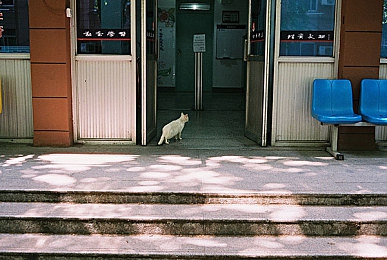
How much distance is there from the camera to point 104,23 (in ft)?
22.1

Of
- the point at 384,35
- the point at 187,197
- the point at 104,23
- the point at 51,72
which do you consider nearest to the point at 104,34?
the point at 104,23

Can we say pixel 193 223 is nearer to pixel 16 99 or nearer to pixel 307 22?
pixel 307 22

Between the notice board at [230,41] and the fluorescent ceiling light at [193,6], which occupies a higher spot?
the fluorescent ceiling light at [193,6]

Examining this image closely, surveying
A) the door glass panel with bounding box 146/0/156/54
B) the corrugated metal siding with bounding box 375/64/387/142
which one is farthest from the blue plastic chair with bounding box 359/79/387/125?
the door glass panel with bounding box 146/0/156/54

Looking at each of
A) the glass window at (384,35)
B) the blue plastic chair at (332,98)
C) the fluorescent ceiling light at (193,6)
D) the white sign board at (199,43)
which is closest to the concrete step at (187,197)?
the blue plastic chair at (332,98)

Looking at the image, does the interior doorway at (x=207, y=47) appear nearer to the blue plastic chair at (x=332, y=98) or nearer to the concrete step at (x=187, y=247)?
the blue plastic chair at (x=332, y=98)

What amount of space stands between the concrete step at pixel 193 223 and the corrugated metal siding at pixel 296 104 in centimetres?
246

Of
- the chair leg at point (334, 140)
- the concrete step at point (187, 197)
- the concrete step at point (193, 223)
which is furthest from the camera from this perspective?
the chair leg at point (334, 140)

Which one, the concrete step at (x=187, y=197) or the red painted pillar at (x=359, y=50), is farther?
the red painted pillar at (x=359, y=50)

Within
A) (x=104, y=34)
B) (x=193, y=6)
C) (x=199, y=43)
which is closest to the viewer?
(x=104, y=34)

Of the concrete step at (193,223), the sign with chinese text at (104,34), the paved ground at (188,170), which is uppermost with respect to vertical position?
the sign with chinese text at (104,34)

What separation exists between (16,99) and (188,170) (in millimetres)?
2810

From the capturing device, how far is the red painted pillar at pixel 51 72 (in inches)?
258

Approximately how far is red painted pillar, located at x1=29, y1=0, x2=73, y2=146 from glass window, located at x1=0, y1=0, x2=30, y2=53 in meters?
0.27
